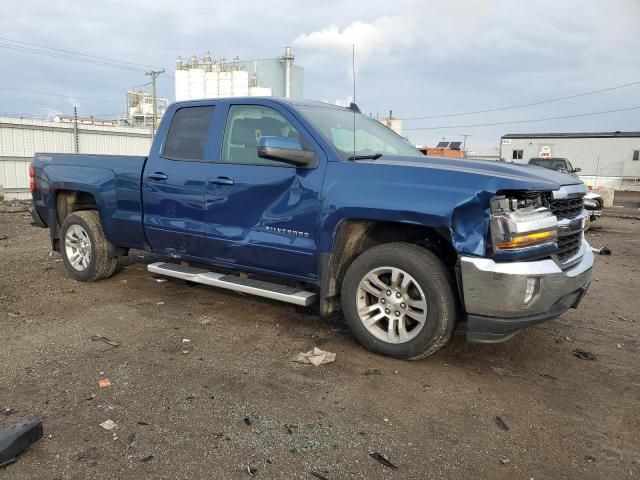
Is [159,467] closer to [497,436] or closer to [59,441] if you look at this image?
[59,441]

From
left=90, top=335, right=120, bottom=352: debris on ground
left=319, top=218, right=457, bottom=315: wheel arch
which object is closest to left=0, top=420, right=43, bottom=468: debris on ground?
left=90, top=335, right=120, bottom=352: debris on ground

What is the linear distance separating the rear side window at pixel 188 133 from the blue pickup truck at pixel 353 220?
0.6 inches

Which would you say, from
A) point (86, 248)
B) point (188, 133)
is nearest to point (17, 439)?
point (188, 133)

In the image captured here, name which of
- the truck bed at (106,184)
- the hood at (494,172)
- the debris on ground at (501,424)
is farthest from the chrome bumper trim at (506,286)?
the truck bed at (106,184)

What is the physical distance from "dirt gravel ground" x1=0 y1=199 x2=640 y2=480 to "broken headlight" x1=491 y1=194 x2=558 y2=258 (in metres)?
0.96

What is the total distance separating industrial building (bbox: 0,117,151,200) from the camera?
17297 millimetres

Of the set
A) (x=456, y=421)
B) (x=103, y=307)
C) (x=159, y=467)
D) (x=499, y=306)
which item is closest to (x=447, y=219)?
(x=499, y=306)

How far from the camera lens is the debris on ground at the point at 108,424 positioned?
9.40ft

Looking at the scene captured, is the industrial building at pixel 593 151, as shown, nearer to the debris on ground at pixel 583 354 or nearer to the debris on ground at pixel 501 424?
the debris on ground at pixel 583 354

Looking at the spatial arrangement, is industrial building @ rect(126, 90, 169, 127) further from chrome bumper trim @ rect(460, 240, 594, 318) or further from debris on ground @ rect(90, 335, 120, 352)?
chrome bumper trim @ rect(460, 240, 594, 318)

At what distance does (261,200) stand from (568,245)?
94.4 inches

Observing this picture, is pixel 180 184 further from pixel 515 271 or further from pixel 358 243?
pixel 515 271

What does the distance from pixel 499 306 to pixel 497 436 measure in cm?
82

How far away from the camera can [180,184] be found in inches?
187
